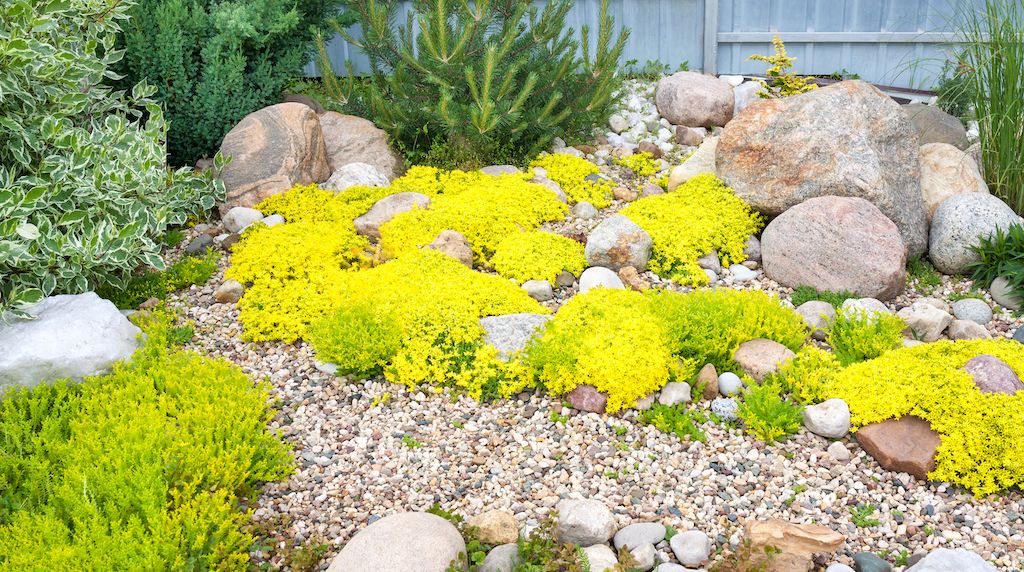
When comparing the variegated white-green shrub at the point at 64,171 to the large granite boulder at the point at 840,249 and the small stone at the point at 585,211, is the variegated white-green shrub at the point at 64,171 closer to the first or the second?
the small stone at the point at 585,211

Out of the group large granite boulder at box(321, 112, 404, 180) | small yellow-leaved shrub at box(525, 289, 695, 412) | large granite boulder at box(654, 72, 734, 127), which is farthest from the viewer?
large granite boulder at box(654, 72, 734, 127)

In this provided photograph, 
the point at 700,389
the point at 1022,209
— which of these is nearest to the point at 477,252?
the point at 700,389

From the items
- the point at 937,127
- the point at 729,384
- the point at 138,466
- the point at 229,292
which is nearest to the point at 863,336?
the point at 729,384

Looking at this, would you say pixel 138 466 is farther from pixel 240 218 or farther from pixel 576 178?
pixel 576 178

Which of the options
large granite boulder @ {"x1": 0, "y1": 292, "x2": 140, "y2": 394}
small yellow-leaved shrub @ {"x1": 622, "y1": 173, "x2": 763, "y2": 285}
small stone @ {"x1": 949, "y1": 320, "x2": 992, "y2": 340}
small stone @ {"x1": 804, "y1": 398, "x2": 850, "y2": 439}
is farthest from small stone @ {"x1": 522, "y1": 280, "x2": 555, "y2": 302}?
small stone @ {"x1": 949, "y1": 320, "x2": 992, "y2": 340}

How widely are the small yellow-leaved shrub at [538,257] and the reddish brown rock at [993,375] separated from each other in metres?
2.54

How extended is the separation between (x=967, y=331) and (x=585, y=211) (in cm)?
286

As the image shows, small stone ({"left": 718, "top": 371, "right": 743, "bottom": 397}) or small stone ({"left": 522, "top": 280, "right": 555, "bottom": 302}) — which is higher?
small stone ({"left": 522, "top": 280, "right": 555, "bottom": 302})

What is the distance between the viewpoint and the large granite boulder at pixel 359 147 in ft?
23.9

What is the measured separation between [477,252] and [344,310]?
53.0 inches

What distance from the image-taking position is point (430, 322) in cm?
482

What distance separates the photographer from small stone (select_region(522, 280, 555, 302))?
17.9 ft

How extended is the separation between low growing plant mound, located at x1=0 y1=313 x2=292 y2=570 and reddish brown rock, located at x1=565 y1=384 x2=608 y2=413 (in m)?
1.53

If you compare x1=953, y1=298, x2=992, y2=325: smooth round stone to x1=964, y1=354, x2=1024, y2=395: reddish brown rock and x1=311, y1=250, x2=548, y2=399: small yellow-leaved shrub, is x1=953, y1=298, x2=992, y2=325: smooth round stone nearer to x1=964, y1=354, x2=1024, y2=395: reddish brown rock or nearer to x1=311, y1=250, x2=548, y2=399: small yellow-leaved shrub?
x1=964, y1=354, x2=1024, y2=395: reddish brown rock
